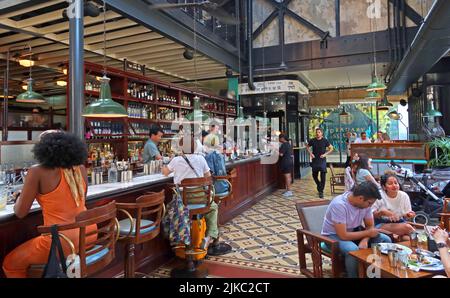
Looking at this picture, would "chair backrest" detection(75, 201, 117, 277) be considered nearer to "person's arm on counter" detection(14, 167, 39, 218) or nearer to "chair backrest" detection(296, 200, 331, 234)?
"person's arm on counter" detection(14, 167, 39, 218)

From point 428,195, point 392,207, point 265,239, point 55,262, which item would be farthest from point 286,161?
point 55,262

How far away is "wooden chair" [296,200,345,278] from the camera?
2.63 meters

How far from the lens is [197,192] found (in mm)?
3746

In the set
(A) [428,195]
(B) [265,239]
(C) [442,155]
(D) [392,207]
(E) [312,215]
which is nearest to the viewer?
(E) [312,215]

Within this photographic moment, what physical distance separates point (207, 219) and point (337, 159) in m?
13.2

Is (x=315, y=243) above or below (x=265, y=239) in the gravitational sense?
above

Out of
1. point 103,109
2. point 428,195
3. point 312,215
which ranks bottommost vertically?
point 428,195

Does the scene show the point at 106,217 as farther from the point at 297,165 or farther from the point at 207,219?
the point at 297,165

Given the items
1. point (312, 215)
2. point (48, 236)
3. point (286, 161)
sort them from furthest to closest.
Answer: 1. point (286, 161)
2. point (312, 215)
3. point (48, 236)

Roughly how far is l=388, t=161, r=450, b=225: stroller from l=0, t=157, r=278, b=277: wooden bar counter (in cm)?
308

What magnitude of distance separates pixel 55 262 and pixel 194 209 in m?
2.01

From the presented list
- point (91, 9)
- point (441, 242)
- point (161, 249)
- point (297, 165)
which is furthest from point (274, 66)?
point (441, 242)

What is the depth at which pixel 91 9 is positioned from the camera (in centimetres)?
462

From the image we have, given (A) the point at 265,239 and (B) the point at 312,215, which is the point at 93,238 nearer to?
(B) the point at 312,215
